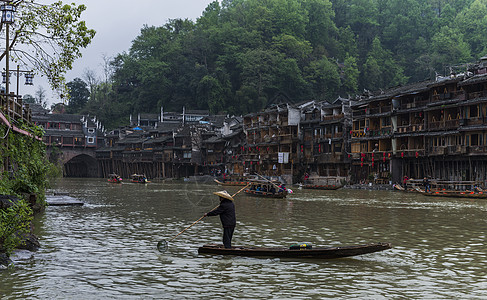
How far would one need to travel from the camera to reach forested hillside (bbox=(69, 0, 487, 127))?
103625 millimetres

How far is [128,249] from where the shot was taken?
1531cm

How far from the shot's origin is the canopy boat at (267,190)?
128 ft

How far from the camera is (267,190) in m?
40.4

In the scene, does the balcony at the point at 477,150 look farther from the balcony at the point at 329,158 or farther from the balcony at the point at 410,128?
the balcony at the point at 329,158

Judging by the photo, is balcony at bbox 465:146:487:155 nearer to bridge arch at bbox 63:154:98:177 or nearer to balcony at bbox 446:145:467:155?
balcony at bbox 446:145:467:155

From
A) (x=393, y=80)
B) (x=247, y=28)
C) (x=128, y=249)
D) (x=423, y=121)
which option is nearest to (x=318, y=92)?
(x=393, y=80)

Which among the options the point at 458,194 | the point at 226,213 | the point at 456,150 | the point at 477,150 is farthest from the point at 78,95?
the point at 226,213

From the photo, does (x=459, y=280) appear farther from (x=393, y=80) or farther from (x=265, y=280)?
(x=393, y=80)

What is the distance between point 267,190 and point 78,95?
109 m

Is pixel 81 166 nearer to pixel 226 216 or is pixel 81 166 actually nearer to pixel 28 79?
pixel 28 79

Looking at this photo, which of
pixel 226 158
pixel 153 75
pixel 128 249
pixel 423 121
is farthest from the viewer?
pixel 153 75

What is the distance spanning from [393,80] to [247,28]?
36.7 m

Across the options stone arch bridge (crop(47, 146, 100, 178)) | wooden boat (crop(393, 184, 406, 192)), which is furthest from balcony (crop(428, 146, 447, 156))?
stone arch bridge (crop(47, 146, 100, 178))

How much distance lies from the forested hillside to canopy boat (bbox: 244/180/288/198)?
61.5 m
